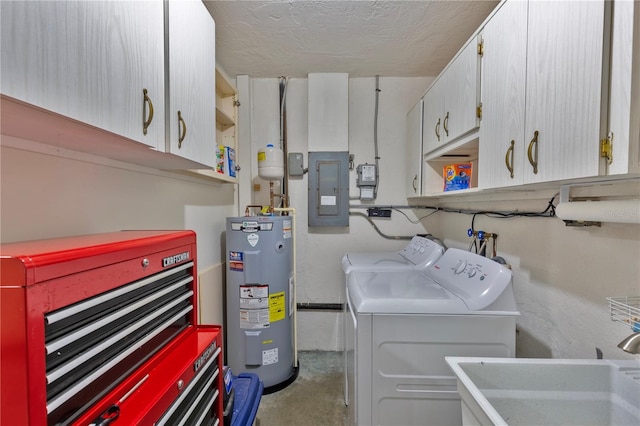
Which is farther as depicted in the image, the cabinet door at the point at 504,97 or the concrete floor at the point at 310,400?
the concrete floor at the point at 310,400

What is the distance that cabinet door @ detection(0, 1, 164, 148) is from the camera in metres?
0.50

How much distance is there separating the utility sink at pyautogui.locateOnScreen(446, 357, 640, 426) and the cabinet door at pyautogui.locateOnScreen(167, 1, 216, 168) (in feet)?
4.40

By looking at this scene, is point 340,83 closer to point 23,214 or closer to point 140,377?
point 23,214

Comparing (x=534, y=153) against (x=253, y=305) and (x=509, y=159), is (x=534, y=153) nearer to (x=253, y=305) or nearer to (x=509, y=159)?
(x=509, y=159)

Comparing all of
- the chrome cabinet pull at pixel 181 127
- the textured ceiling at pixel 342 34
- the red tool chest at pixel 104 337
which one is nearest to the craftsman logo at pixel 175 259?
the red tool chest at pixel 104 337

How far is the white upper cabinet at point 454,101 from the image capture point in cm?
131

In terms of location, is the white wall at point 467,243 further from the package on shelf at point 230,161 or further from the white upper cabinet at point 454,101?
the white upper cabinet at point 454,101

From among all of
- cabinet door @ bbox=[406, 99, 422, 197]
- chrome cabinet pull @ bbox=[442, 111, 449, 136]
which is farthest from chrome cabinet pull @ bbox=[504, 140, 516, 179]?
cabinet door @ bbox=[406, 99, 422, 197]

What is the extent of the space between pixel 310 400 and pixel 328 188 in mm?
1672

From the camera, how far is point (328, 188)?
2.40 metres

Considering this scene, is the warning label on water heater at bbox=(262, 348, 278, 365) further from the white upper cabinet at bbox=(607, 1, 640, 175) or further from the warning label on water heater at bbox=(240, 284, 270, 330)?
the white upper cabinet at bbox=(607, 1, 640, 175)

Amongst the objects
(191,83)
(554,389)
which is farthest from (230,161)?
(554,389)

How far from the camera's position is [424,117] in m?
2.01

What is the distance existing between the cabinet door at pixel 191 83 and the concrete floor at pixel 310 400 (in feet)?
5.46
